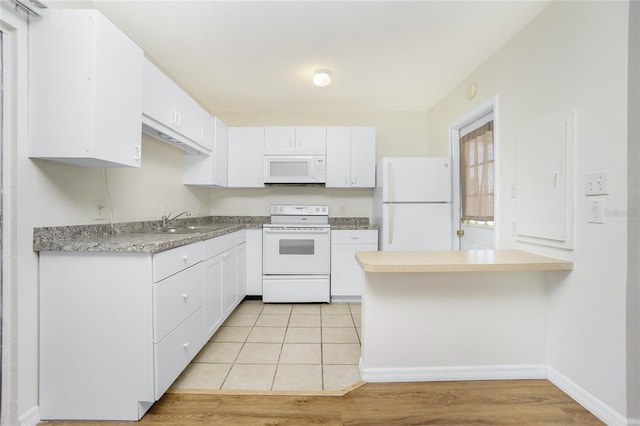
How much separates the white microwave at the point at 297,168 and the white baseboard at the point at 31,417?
2.61 meters

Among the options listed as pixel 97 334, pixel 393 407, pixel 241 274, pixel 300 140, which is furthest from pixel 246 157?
pixel 393 407

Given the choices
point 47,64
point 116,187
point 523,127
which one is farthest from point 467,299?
point 47,64

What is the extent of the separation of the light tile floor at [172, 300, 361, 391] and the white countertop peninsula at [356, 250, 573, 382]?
31 cm

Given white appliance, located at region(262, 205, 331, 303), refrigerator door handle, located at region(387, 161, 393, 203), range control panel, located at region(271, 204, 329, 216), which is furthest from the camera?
range control panel, located at region(271, 204, 329, 216)

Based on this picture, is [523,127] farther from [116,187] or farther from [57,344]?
[57,344]

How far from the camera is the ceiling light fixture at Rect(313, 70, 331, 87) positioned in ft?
8.64

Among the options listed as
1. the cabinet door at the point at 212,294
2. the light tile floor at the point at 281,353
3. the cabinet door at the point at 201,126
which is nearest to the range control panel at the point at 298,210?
→ the cabinet door at the point at 201,126

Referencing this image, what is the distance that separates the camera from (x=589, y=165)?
1479 mm

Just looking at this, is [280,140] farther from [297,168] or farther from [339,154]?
[339,154]

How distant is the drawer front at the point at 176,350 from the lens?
57.9 inches

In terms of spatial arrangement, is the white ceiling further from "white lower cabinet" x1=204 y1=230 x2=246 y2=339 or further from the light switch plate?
"white lower cabinet" x1=204 y1=230 x2=246 y2=339

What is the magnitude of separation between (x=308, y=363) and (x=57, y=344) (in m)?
1.41

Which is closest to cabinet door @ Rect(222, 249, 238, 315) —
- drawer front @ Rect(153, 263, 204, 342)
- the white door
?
drawer front @ Rect(153, 263, 204, 342)

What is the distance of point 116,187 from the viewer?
6.56 ft
